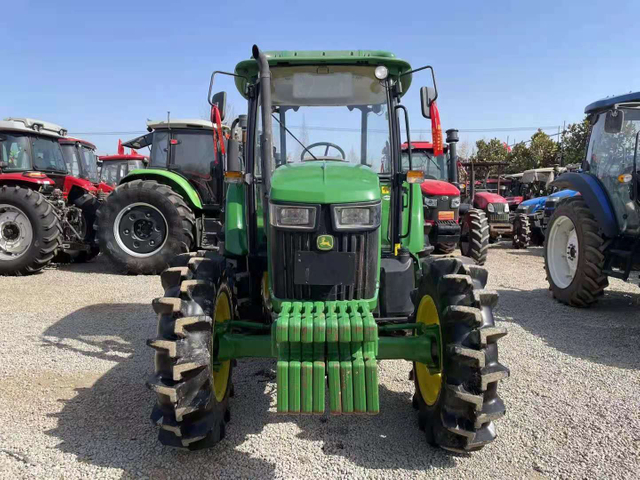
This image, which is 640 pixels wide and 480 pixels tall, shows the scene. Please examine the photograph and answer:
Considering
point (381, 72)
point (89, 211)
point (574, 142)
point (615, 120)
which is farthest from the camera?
point (574, 142)

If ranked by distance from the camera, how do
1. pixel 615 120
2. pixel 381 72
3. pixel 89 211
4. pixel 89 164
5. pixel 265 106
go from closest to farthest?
pixel 265 106 → pixel 381 72 → pixel 615 120 → pixel 89 211 → pixel 89 164

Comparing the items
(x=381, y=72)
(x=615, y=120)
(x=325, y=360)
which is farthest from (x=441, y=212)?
(x=325, y=360)

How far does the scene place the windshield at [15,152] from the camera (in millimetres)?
8562

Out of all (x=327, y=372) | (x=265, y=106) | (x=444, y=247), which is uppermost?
(x=265, y=106)

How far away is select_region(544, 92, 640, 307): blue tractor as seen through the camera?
549 centimetres

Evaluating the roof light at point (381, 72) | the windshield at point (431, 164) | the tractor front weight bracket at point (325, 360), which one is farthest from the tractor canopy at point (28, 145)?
the tractor front weight bracket at point (325, 360)

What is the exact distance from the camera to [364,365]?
243cm

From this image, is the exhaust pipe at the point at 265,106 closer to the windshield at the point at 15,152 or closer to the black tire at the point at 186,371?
the black tire at the point at 186,371

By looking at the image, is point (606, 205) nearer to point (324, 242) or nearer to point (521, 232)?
point (324, 242)

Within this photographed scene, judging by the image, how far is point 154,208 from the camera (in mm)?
7820

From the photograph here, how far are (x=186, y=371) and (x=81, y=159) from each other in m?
8.98

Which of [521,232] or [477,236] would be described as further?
[521,232]

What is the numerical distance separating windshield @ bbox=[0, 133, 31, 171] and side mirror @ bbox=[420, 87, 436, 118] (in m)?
7.87

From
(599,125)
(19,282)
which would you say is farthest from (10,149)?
(599,125)
